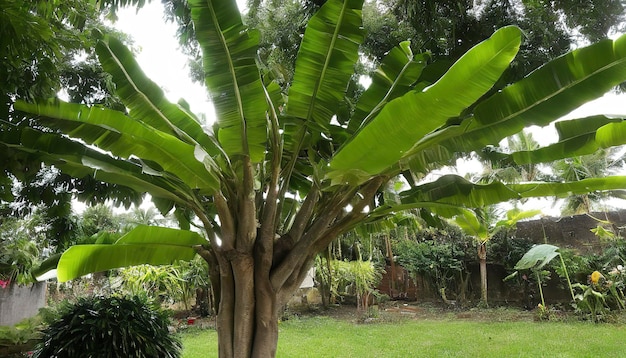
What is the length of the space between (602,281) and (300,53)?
813cm

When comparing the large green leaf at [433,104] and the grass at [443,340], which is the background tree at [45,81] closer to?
the large green leaf at [433,104]

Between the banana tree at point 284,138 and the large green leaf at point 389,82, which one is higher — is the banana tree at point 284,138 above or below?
below

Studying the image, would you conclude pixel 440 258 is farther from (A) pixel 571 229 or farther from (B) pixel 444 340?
(B) pixel 444 340

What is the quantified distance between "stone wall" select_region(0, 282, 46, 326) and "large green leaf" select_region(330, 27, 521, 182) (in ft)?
23.5

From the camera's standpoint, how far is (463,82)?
1710 mm

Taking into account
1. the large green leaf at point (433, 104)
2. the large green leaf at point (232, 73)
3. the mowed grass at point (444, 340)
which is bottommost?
the mowed grass at point (444, 340)

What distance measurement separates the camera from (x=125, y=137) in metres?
2.35

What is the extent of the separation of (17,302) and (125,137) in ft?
21.3

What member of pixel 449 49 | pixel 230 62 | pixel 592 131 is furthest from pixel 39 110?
pixel 592 131

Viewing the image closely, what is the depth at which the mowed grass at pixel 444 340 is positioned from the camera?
18.7 feet

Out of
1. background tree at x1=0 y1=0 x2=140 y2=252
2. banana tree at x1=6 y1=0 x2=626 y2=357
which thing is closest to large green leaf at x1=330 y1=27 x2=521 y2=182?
banana tree at x1=6 y1=0 x2=626 y2=357

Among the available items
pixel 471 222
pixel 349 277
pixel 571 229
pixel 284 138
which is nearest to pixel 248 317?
pixel 284 138

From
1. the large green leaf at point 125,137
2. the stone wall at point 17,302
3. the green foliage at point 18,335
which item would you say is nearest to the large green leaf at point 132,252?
the large green leaf at point 125,137

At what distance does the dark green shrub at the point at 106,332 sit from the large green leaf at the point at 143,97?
155 centimetres
